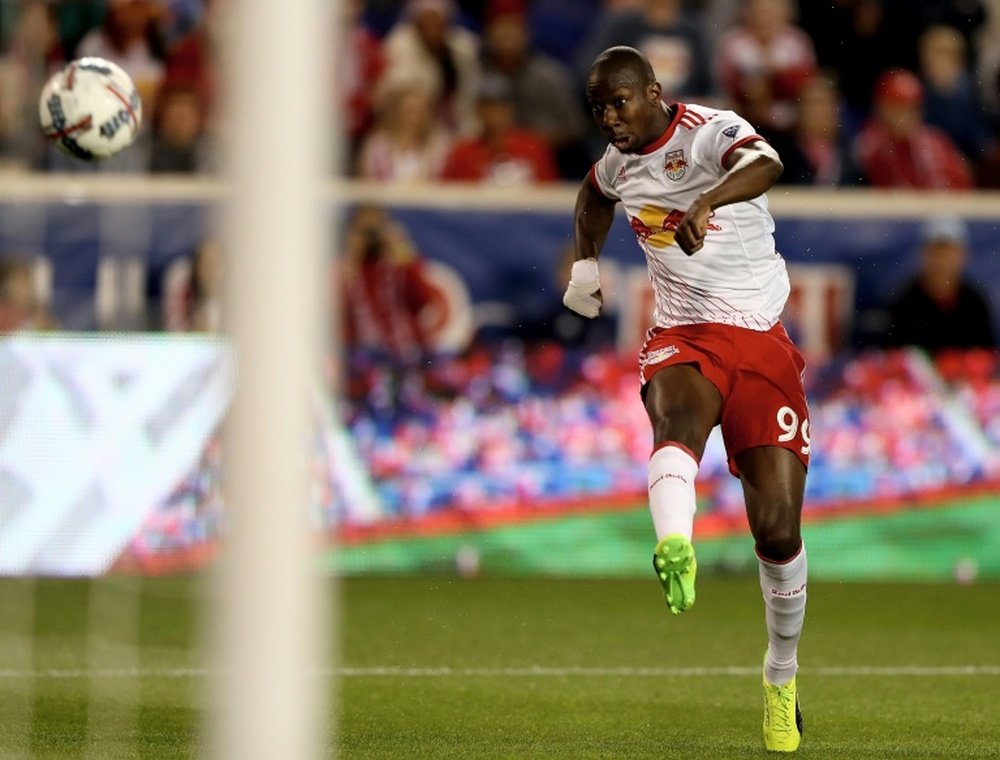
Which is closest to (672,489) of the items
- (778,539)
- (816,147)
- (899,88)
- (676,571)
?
(676,571)

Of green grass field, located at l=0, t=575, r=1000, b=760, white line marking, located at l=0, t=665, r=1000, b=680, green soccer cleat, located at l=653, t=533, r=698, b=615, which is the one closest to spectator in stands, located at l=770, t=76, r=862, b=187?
green grass field, located at l=0, t=575, r=1000, b=760

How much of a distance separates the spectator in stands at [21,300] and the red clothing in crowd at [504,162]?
3011mm

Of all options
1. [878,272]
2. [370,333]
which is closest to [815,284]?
[878,272]

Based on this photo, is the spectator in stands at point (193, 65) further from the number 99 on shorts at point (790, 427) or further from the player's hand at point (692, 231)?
the player's hand at point (692, 231)

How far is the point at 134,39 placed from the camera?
43.0 feet

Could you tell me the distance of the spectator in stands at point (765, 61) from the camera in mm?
14078

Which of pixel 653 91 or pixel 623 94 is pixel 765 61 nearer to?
pixel 653 91

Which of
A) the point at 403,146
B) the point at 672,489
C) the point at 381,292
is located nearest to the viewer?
the point at 672,489

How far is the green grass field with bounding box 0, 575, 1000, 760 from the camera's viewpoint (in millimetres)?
6297

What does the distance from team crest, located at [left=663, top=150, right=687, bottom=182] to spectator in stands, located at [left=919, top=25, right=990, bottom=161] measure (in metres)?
8.36

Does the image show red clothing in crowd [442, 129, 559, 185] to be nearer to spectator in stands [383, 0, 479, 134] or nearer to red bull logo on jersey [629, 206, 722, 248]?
spectator in stands [383, 0, 479, 134]

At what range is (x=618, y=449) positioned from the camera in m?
11.8

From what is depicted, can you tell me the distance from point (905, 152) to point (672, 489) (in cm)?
859

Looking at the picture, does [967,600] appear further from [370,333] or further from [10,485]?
[10,485]
